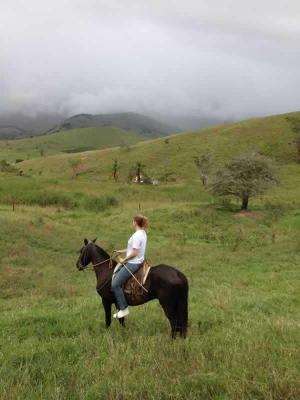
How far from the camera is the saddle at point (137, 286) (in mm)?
10539

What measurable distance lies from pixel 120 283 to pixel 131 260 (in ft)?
2.08

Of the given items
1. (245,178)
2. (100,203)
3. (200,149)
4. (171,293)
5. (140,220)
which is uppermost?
(200,149)

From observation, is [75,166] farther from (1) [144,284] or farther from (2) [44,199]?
(1) [144,284]

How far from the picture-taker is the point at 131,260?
10758mm

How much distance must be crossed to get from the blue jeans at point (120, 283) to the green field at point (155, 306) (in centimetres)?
71

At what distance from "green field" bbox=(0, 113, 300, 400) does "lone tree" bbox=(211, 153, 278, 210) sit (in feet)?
6.44

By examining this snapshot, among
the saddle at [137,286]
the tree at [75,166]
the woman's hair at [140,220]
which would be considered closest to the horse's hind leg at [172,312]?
the saddle at [137,286]

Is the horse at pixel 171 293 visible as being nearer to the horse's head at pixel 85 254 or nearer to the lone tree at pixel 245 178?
the horse's head at pixel 85 254

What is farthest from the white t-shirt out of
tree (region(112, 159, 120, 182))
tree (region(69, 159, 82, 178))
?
tree (region(69, 159, 82, 178))

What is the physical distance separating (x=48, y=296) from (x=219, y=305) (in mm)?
7013

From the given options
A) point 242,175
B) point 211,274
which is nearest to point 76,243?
point 211,274

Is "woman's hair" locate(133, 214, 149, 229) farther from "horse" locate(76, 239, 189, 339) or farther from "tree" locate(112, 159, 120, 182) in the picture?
"tree" locate(112, 159, 120, 182)

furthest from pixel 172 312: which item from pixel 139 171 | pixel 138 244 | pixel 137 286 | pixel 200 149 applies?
pixel 200 149

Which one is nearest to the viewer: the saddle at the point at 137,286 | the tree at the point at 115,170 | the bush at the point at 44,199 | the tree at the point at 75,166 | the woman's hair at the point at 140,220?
the saddle at the point at 137,286
